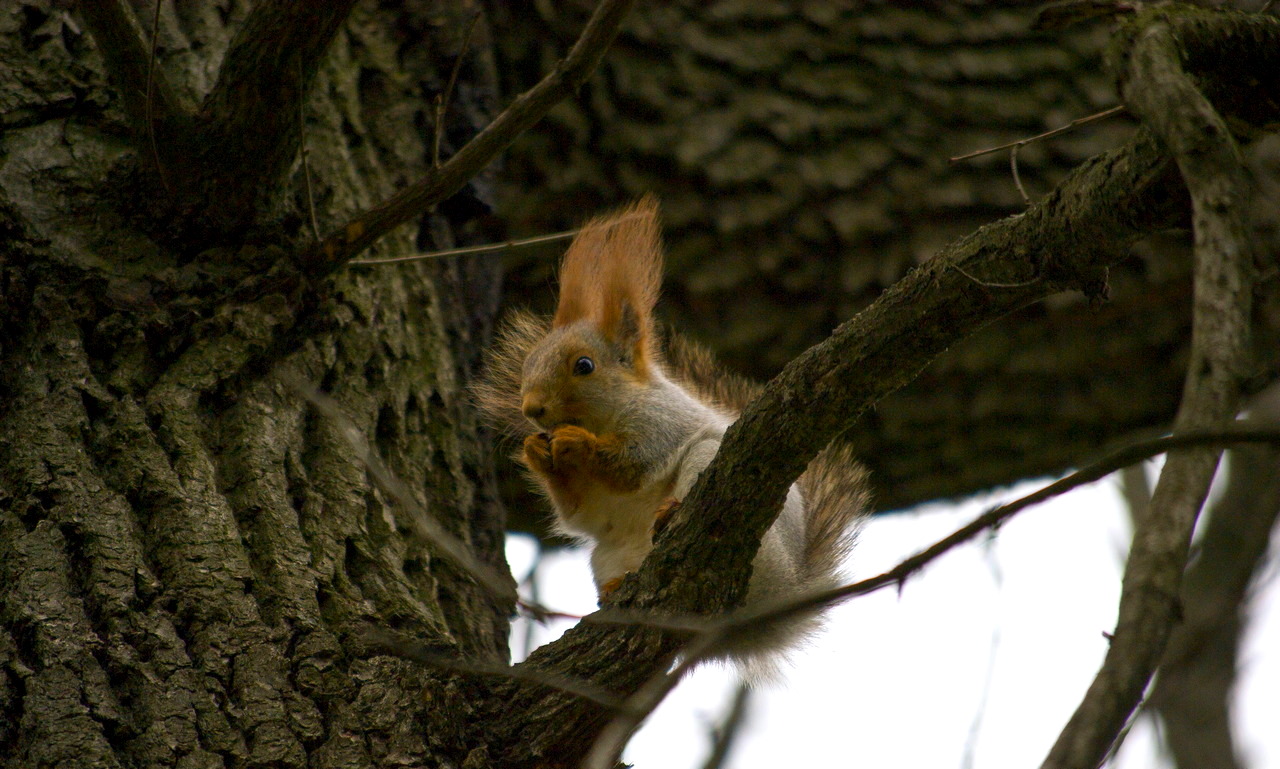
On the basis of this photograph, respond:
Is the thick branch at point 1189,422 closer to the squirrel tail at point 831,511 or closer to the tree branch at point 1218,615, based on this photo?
the tree branch at point 1218,615

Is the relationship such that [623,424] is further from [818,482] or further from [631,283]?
[818,482]

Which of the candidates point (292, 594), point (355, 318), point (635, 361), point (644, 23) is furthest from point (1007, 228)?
point (644, 23)

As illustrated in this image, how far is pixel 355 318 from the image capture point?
76.0 inches

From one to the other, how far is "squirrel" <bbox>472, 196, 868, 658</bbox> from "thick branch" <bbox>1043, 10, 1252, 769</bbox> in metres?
1.29

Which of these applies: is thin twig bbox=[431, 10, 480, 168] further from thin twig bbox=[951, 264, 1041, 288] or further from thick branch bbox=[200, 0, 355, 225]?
thin twig bbox=[951, 264, 1041, 288]

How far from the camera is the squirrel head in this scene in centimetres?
236

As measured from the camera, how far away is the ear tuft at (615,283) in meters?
2.34

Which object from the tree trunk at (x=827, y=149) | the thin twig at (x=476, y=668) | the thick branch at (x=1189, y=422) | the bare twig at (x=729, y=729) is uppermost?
the tree trunk at (x=827, y=149)

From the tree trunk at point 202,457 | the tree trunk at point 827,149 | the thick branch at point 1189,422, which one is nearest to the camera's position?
the thick branch at point 1189,422

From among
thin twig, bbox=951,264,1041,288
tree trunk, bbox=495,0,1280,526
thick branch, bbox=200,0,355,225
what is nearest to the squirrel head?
tree trunk, bbox=495,0,1280,526

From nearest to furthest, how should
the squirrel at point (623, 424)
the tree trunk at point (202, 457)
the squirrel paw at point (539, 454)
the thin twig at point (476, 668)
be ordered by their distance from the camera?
the thin twig at point (476, 668) → the tree trunk at point (202, 457) → the squirrel at point (623, 424) → the squirrel paw at point (539, 454)

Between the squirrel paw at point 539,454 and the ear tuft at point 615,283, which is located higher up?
the ear tuft at point 615,283

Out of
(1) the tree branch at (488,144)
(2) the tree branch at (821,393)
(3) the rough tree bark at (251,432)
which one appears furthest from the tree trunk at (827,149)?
(2) the tree branch at (821,393)

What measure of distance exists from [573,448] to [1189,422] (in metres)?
1.60
